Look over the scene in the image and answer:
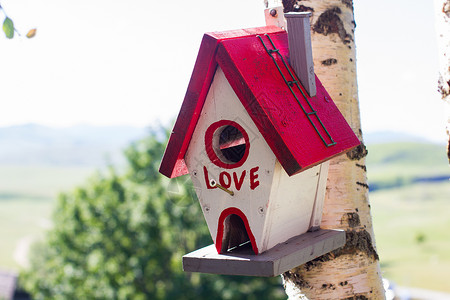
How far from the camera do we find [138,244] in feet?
54.6

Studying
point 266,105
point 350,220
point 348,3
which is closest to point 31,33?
point 266,105

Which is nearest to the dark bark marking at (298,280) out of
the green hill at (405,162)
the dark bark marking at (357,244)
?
the dark bark marking at (357,244)

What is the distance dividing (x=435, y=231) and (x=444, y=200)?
17.0 meters

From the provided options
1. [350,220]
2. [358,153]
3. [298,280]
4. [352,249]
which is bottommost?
[298,280]

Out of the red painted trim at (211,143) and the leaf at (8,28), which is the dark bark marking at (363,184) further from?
the leaf at (8,28)

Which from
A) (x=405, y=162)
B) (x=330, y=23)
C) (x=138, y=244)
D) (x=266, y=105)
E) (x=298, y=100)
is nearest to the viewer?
(x=266, y=105)

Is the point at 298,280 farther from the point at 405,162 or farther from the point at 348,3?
the point at 405,162

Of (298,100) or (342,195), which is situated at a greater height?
(298,100)

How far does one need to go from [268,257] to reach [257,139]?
44cm

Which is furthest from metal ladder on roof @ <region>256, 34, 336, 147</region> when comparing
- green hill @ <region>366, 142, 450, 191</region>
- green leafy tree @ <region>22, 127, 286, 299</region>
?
green hill @ <region>366, 142, 450, 191</region>

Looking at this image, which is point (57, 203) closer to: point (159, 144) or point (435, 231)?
point (159, 144)

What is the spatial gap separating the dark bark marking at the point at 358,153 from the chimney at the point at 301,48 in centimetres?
37

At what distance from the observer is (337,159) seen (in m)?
2.12

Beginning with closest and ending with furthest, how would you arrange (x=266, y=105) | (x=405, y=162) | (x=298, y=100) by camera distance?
1. (x=266, y=105)
2. (x=298, y=100)
3. (x=405, y=162)
